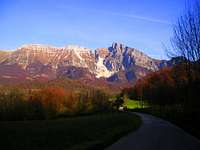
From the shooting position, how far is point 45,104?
11494 centimetres

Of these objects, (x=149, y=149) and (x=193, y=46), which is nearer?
(x=149, y=149)

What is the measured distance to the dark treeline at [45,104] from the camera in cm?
9334

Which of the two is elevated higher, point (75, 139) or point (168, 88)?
point (168, 88)

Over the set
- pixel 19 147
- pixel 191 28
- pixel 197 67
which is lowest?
pixel 19 147

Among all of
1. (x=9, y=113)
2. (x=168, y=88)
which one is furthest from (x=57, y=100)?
(x=168, y=88)

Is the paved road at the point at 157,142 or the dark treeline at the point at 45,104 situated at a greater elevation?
the dark treeline at the point at 45,104

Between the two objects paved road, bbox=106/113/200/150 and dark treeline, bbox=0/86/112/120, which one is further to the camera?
dark treeline, bbox=0/86/112/120

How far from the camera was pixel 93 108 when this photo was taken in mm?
135500

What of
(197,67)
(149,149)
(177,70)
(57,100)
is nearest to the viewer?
(149,149)

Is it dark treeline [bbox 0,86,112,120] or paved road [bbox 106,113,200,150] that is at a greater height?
dark treeline [bbox 0,86,112,120]

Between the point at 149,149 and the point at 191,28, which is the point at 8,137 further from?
the point at 191,28

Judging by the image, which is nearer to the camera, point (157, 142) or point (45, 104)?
point (157, 142)

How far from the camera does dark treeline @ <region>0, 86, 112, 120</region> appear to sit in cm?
9334

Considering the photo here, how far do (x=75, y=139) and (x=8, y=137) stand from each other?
466 centimetres
